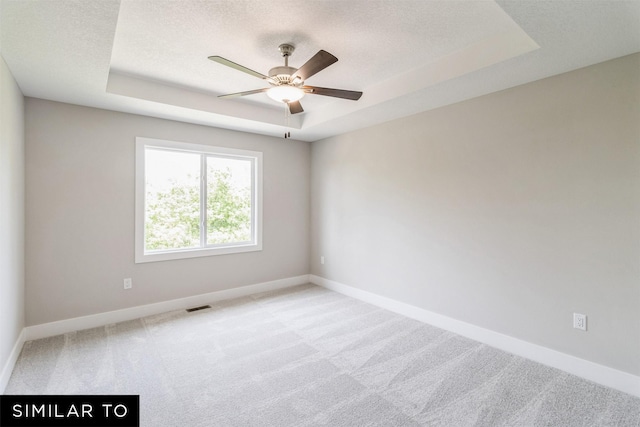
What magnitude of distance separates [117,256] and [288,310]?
2.09 metres

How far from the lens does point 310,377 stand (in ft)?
7.63

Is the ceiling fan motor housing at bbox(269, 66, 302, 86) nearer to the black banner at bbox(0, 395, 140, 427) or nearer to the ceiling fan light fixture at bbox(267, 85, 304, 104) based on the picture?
the ceiling fan light fixture at bbox(267, 85, 304, 104)

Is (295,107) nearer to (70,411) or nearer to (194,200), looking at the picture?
(194,200)

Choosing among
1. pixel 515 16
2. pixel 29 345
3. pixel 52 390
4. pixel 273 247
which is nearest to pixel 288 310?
pixel 273 247

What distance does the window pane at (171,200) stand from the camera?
369 centimetres

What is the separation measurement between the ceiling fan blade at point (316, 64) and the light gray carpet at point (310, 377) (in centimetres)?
233

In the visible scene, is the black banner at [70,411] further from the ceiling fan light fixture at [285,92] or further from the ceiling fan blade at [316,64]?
the ceiling fan blade at [316,64]

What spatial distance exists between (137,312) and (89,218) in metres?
1.20

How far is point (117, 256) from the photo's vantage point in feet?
11.2

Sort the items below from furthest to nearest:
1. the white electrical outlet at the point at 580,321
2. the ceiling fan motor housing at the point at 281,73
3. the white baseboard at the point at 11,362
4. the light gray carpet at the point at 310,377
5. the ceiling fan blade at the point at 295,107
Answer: the ceiling fan blade at the point at 295,107 < the white electrical outlet at the point at 580,321 < the ceiling fan motor housing at the point at 281,73 < the white baseboard at the point at 11,362 < the light gray carpet at the point at 310,377

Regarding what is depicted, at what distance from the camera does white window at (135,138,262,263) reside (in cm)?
365

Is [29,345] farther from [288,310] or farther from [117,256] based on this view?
[288,310]

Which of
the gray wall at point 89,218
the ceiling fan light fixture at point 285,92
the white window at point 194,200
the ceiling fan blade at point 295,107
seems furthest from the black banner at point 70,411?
the ceiling fan blade at point 295,107

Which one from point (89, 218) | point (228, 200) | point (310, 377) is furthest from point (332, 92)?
point (89, 218)
